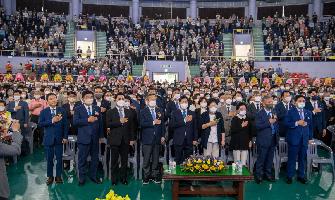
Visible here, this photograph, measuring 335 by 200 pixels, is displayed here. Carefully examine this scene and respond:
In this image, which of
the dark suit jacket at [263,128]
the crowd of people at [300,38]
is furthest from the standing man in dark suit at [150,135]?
the crowd of people at [300,38]

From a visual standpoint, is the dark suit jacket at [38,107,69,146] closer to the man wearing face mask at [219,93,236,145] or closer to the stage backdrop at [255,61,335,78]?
the man wearing face mask at [219,93,236,145]

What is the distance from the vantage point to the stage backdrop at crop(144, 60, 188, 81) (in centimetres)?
2945

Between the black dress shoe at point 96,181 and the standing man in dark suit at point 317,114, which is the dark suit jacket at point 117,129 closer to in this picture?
the black dress shoe at point 96,181

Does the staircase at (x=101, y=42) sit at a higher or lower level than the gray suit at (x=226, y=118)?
higher

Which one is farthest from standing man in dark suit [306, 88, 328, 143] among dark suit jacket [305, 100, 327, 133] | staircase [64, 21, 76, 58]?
staircase [64, 21, 76, 58]

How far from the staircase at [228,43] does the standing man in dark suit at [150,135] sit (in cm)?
2562

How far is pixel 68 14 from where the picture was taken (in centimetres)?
3938

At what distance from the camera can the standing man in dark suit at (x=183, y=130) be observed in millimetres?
9055

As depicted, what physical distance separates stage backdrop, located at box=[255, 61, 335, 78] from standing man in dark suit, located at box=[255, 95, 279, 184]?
2013cm

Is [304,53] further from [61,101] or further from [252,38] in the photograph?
[61,101]

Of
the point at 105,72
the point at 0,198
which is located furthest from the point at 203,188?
the point at 105,72

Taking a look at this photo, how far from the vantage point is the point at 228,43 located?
34.5 metres

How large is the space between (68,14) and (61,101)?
92.4 feet

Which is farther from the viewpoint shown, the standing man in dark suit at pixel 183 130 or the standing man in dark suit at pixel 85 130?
the standing man in dark suit at pixel 183 130
